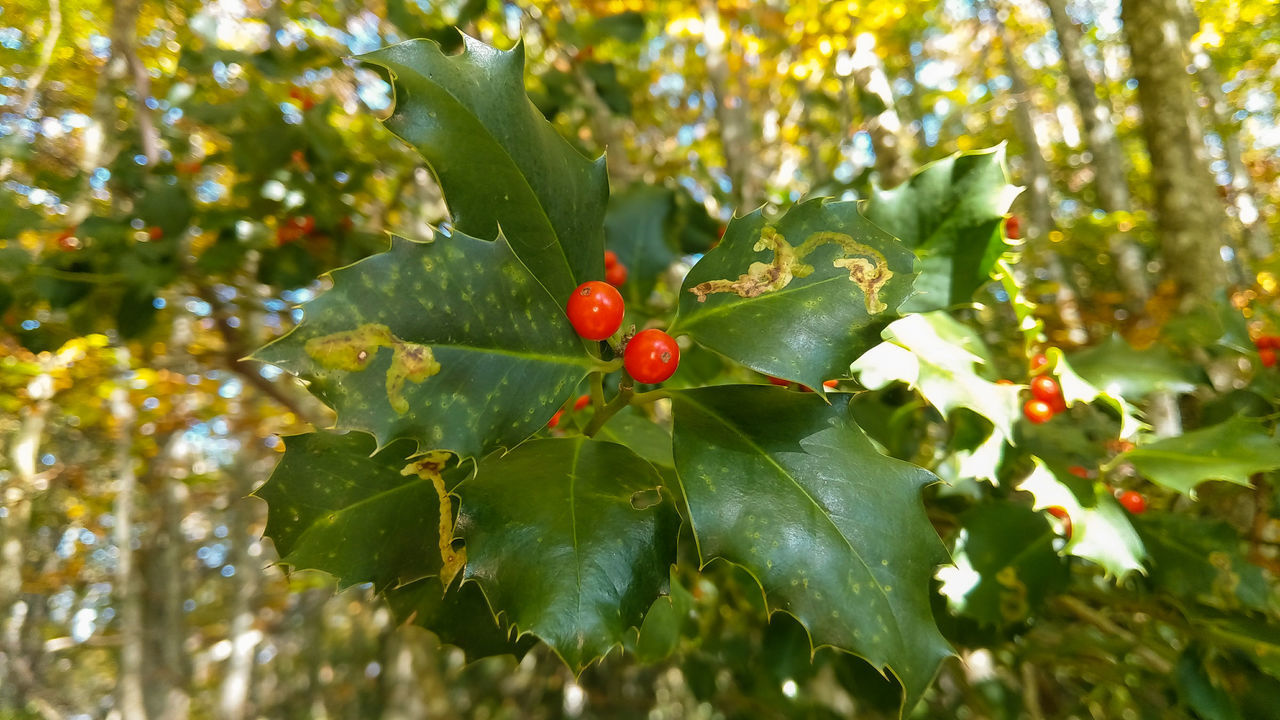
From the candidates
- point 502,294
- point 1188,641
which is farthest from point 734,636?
point 502,294

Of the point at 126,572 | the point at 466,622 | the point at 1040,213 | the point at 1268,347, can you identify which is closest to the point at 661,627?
the point at 466,622

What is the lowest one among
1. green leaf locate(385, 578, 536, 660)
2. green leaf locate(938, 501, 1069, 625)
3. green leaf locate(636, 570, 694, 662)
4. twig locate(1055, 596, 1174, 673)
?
twig locate(1055, 596, 1174, 673)

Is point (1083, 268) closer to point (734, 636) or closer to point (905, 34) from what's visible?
point (905, 34)

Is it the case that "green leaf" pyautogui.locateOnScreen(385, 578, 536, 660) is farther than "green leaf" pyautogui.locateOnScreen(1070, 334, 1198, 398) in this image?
No

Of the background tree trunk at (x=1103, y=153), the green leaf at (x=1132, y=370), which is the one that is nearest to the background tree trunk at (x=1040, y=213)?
the background tree trunk at (x=1103, y=153)

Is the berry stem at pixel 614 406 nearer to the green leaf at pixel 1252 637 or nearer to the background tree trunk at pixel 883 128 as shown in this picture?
the green leaf at pixel 1252 637

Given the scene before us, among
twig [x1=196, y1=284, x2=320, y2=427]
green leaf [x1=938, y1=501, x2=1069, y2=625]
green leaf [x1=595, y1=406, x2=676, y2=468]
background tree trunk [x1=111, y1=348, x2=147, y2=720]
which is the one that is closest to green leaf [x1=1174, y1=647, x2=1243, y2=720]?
green leaf [x1=938, y1=501, x2=1069, y2=625]

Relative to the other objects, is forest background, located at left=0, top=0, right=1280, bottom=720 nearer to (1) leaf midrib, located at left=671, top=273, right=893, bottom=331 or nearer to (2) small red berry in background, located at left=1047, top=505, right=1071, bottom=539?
(2) small red berry in background, located at left=1047, top=505, right=1071, bottom=539

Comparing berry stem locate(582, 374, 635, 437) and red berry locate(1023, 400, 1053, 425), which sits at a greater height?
berry stem locate(582, 374, 635, 437)
